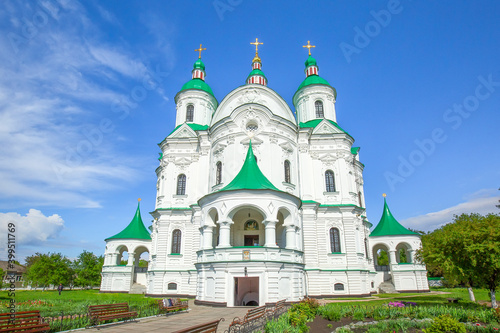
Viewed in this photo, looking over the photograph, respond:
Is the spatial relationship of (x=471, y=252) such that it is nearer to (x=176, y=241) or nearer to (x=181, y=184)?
(x=176, y=241)

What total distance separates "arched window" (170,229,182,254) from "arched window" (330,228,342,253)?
Result: 13.3 m

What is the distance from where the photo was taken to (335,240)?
88.3 feet

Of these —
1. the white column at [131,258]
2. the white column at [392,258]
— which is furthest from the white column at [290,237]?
the white column at [131,258]

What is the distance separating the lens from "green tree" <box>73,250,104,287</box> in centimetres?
4891

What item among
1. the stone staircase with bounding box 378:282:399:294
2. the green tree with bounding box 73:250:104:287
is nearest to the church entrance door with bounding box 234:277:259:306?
the stone staircase with bounding box 378:282:399:294

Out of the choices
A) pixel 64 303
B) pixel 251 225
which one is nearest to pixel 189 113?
pixel 251 225

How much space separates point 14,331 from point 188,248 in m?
19.1

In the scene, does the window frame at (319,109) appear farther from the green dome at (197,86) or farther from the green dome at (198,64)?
the green dome at (198,64)

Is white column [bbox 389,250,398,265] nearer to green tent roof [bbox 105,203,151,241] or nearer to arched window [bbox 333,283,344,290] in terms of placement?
arched window [bbox 333,283,344,290]

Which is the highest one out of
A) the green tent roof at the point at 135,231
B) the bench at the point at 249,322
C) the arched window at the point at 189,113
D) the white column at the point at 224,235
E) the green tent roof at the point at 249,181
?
the arched window at the point at 189,113

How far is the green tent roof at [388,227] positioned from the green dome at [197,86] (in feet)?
78.2

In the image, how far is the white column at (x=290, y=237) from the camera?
21.3m

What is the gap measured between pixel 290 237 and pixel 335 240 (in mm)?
7205

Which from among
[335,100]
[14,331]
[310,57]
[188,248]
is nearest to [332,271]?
[188,248]
